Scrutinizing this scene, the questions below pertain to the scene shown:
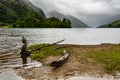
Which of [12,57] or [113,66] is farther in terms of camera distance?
[12,57]

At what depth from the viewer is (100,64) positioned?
31000 millimetres

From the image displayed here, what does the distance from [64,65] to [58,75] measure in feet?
14.6

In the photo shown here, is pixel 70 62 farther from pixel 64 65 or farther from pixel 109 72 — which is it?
pixel 109 72

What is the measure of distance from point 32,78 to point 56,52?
16262 millimetres

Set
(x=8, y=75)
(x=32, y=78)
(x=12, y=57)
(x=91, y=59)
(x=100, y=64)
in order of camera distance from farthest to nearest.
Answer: (x=12, y=57)
(x=91, y=59)
(x=100, y=64)
(x=8, y=75)
(x=32, y=78)

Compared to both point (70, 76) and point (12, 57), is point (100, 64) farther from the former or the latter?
point (12, 57)

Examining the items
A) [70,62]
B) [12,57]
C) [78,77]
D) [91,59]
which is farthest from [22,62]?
[78,77]

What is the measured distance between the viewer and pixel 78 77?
83.0 feet

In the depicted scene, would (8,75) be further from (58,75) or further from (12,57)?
(12,57)

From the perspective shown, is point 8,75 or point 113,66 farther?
point 113,66

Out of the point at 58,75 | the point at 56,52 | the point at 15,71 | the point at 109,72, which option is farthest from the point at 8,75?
the point at 56,52

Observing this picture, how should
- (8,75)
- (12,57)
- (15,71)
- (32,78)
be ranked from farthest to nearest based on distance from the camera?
(12,57) → (15,71) → (8,75) → (32,78)

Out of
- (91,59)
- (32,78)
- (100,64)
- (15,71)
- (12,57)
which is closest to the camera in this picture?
(32,78)

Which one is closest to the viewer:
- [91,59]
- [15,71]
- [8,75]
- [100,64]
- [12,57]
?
[8,75]
